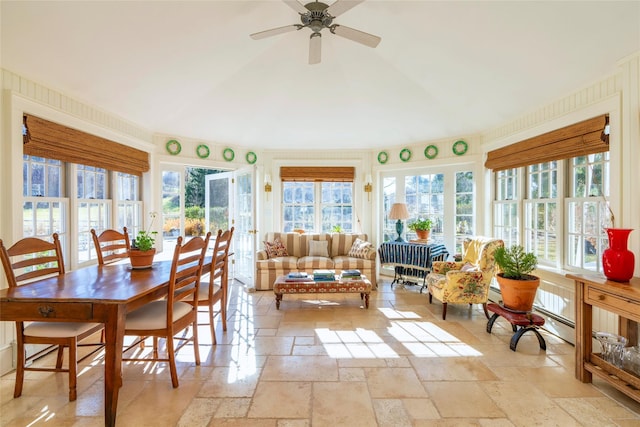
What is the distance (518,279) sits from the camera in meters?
2.91

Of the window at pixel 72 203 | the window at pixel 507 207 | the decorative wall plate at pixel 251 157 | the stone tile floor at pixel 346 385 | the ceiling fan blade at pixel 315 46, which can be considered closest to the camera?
the stone tile floor at pixel 346 385

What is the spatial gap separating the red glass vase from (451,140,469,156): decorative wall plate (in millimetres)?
2733

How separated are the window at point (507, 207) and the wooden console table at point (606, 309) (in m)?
1.81

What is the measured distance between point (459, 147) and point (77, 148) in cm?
490

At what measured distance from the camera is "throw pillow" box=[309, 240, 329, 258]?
16.9 feet

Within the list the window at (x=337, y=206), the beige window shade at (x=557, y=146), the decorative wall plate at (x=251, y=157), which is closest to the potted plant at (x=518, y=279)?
the beige window shade at (x=557, y=146)

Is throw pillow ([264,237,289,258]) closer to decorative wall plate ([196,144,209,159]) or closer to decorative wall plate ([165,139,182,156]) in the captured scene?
decorative wall plate ([196,144,209,159])

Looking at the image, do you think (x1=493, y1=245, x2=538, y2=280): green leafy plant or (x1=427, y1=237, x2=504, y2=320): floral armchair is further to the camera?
(x1=427, y1=237, x2=504, y2=320): floral armchair

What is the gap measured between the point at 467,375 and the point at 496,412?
41cm

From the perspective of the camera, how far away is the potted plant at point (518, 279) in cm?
285

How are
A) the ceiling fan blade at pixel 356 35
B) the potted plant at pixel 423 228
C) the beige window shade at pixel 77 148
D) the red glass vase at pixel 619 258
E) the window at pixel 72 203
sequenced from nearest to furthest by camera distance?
the red glass vase at pixel 619 258
the ceiling fan blade at pixel 356 35
the beige window shade at pixel 77 148
the window at pixel 72 203
the potted plant at pixel 423 228

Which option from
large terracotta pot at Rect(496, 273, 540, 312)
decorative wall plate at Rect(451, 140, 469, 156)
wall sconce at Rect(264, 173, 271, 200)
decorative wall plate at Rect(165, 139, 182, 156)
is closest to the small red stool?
large terracotta pot at Rect(496, 273, 540, 312)

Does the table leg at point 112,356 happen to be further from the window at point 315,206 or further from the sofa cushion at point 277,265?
the window at point 315,206

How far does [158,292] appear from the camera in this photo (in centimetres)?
213
